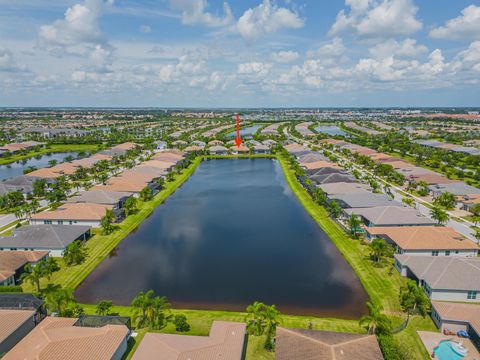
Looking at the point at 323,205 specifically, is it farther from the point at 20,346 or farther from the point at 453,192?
the point at 20,346

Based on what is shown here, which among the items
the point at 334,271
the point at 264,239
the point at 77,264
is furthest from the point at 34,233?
the point at 334,271

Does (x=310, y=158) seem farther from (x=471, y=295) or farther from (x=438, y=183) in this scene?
(x=471, y=295)

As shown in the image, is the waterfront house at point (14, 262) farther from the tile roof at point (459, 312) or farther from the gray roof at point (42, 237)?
the tile roof at point (459, 312)

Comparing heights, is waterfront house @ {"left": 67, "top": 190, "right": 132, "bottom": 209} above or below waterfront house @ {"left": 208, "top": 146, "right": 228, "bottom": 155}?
above

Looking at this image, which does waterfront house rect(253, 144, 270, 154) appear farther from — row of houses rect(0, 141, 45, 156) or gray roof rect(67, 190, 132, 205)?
row of houses rect(0, 141, 45, 156)

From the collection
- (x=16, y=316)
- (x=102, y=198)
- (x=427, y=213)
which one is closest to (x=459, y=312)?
(x=427, y=213)

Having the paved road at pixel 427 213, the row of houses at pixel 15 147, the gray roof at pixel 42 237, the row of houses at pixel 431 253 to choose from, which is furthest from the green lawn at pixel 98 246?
the row of houses at pixel 15 147

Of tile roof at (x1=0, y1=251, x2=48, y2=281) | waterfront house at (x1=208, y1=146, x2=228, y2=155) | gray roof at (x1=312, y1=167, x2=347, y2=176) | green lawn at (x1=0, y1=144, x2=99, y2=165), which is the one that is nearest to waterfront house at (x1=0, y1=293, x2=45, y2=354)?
tile roof at (x1=0, y1=251, x2=48, y2=281)
